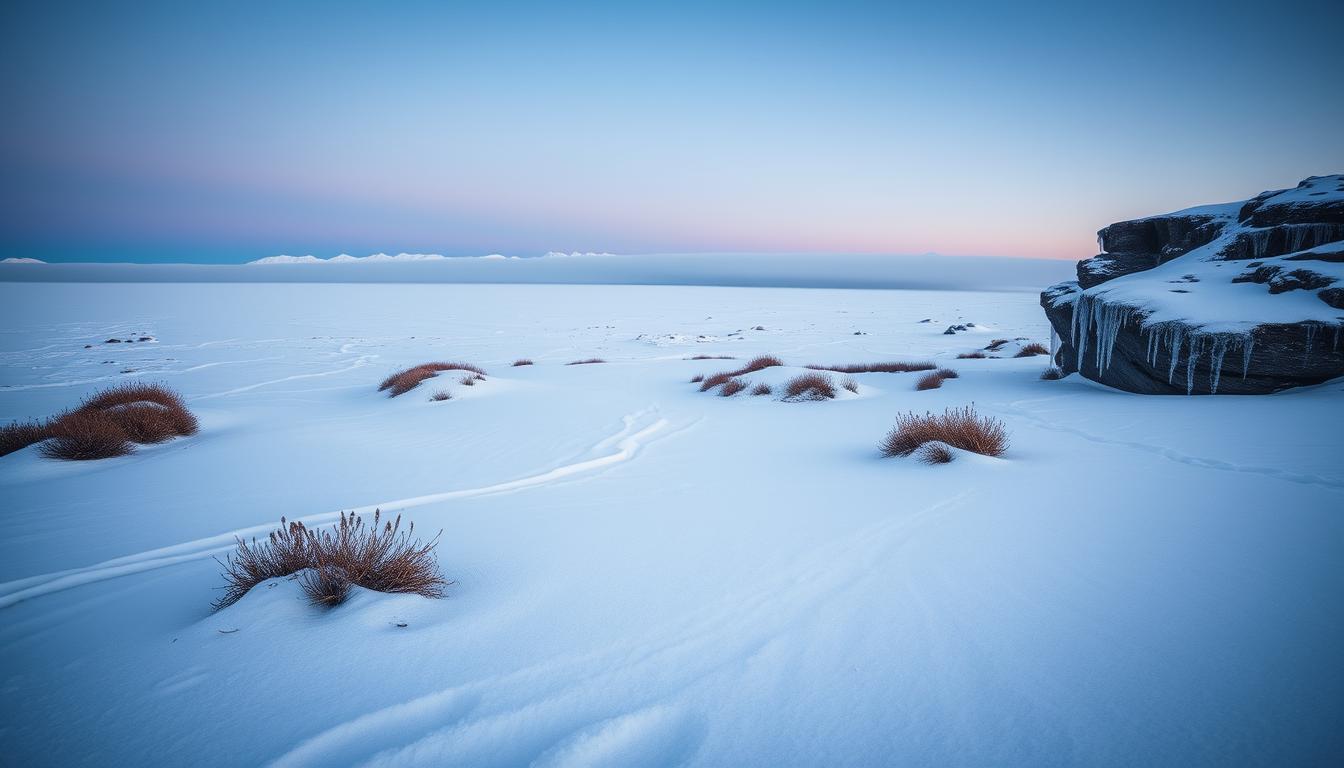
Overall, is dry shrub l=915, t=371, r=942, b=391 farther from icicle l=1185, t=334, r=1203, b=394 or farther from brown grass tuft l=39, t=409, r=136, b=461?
brown grass tuft l=39, t=409, r=136, b=461

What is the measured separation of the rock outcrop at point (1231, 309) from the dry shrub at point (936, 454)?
5448mm

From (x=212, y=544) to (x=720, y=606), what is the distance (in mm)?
3827

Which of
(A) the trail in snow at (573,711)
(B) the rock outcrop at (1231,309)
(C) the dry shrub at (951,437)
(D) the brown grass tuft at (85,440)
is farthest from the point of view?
(B) the rock outcrop at (1231,309)

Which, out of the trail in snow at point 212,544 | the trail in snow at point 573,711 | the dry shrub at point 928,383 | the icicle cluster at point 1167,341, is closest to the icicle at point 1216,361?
the icicle cluster at point 1167,341

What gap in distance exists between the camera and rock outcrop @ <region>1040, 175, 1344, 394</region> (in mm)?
7246

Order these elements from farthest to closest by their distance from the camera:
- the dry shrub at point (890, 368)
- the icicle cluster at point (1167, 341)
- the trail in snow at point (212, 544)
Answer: the dry shrub at point (890, 368) < the icicle cluster at point (1167, 341) < the trail in snow at point (212, 544)

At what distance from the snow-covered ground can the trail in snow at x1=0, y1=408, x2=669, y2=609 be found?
34 millimetres

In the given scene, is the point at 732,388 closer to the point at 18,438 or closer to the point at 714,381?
the point at 714,381

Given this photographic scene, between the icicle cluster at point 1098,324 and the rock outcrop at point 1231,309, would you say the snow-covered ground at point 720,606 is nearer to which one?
the rock outcrop at point 1231,309

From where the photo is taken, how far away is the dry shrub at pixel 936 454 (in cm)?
523

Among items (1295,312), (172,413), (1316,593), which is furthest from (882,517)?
(172,413)

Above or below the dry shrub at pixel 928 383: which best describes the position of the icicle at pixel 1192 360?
above

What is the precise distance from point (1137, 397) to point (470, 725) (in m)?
10.2

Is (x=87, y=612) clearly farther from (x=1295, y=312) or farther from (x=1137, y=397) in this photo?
(x=1295, y=312)
